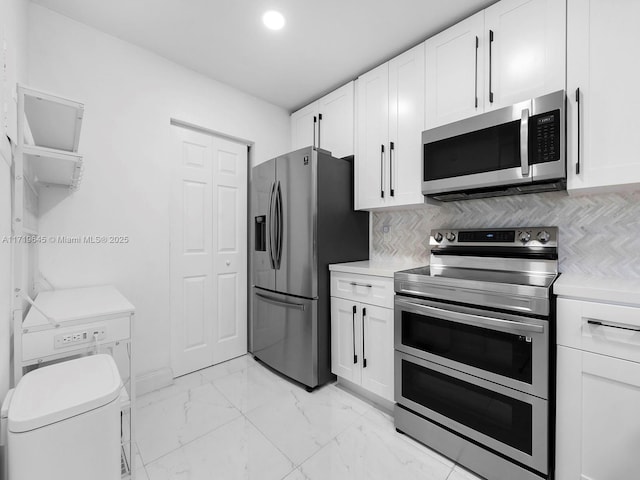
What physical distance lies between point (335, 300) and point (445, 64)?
1859mm

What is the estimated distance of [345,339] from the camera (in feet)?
7.39

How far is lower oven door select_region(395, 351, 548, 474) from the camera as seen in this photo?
1.32 meters

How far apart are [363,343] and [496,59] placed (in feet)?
6.64

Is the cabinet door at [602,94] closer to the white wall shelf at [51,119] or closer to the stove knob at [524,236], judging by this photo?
the stove knob at [524,236]

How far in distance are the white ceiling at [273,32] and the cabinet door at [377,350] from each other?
196 centimetres

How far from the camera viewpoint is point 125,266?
2195 mm

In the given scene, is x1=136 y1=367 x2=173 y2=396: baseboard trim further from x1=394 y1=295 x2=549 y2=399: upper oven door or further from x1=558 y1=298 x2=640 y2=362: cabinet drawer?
x1=558 y1=298 x2=640 y2=362: cabinet drawer

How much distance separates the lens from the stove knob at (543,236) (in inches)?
69.4

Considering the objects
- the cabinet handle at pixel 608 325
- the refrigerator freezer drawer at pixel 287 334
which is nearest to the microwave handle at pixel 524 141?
the cabinet handle at pixel 608 325

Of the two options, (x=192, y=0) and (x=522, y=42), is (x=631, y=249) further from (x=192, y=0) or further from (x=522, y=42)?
(x=192, y=0)

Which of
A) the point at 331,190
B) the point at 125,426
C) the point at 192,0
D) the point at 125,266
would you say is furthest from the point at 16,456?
the point at 192,0

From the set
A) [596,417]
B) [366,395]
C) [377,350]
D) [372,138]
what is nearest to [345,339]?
[377,350]

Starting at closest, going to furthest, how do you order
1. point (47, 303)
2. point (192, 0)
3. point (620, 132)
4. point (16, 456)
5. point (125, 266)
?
point (16, 456) < point (620, 132) < point (47, 303) < point (192, 0) < point (125, 266)

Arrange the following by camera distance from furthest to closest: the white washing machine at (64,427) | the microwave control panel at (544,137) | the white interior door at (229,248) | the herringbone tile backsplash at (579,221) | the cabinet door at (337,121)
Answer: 1. the white interior door at (229,248)
2. the cabinet door at (337,121)
3. the herringbone tile backsplash at (579,221)
4. the microwave control panel at (544,137)
5. the white washing machine at (64,427)
